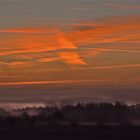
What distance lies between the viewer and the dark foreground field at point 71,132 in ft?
60.5

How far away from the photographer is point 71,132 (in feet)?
64.2

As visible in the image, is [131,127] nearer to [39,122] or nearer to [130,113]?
[130,113]

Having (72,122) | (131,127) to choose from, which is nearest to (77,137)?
(72,122)

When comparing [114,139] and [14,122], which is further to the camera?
[14,122]

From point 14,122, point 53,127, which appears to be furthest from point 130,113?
point 14,122

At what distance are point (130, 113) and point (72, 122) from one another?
7.55 ft

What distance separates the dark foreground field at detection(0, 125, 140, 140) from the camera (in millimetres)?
18453

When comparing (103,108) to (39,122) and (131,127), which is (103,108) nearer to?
(131,127)

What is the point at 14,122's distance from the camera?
2039cm

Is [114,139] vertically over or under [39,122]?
under

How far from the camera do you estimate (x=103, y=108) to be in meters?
18.7

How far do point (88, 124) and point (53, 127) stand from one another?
1600 mm

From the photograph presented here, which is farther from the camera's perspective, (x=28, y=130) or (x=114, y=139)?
(x=28, y=130)

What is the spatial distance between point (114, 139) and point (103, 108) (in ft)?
3.97
